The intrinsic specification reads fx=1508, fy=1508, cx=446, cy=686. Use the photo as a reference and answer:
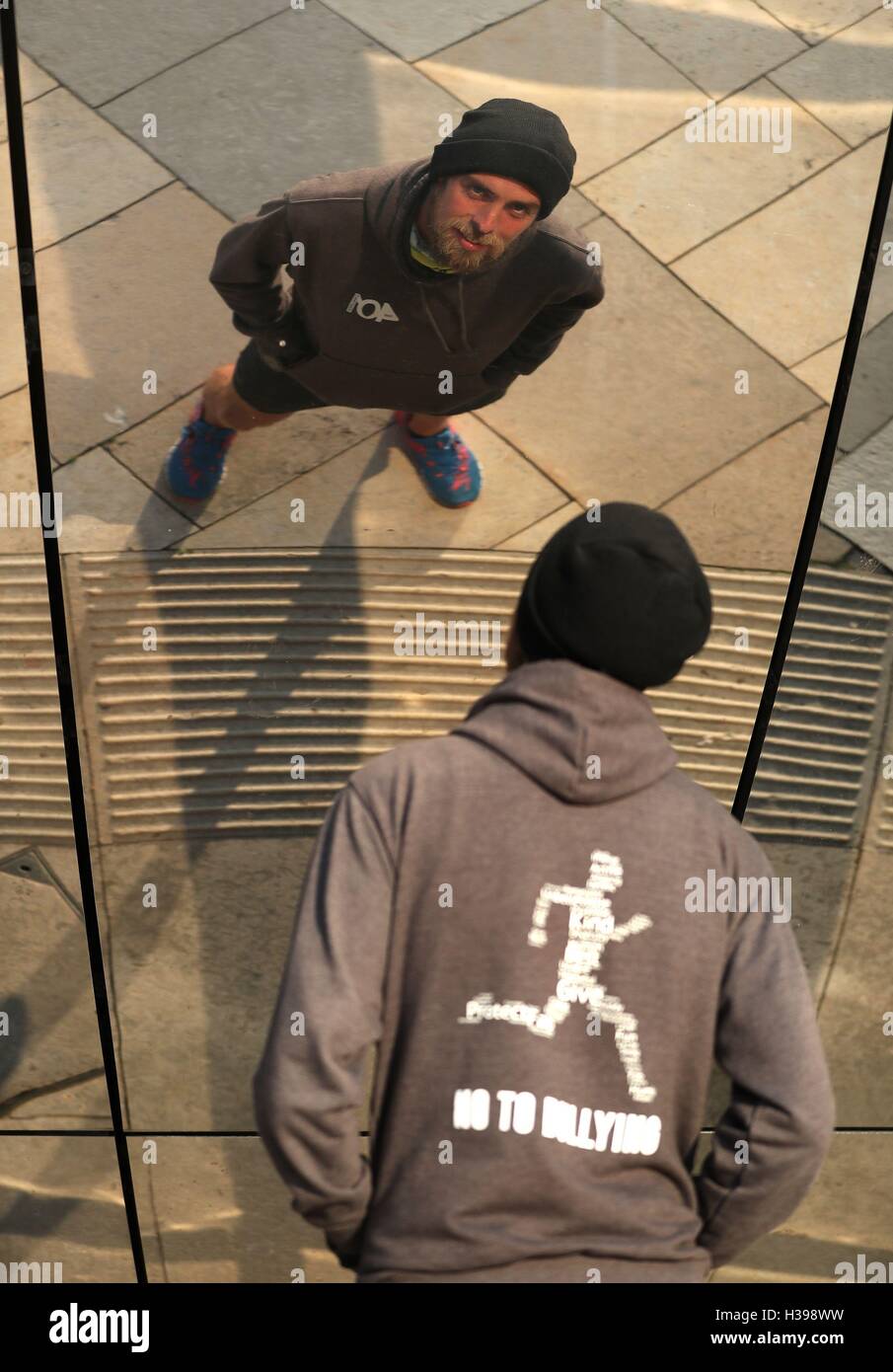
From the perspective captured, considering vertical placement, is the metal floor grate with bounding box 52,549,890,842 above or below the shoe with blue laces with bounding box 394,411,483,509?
below

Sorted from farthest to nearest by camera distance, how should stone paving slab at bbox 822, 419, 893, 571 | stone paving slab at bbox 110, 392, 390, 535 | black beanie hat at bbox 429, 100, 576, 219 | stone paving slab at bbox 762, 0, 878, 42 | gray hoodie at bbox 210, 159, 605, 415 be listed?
1. stone paving slab at bbox 762, 0, 878, 42
2. stone paving slab at bbox 822, 419, 893, 571
3. stone paving slab at bbox 110, 392, 390, 535
4. gray hoodie at bbox 210, 159, 605, 415
5. black beanie hat at bbox 429, 100, 576, 219

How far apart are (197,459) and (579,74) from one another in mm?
1473

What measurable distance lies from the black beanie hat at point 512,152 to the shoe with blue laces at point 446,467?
2.15 ft

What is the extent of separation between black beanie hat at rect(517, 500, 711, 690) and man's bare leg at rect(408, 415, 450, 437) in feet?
5.34

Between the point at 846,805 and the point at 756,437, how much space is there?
37.4 inches

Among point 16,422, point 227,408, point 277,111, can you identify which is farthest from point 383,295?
point 16,422

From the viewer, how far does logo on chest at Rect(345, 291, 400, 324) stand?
340 cm

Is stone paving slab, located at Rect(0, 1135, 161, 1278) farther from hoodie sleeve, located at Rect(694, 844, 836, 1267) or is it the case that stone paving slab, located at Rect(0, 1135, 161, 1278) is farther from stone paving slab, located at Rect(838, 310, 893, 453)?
stone paving slab, located at Rect(838, 310, 893, 453)

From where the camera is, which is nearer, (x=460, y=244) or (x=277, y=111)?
(x=460, y=244)

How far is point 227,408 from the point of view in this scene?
3.64 metres

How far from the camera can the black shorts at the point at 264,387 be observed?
3555mm

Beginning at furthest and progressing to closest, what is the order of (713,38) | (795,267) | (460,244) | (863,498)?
1. (713,38)
2. (795,267)
3. (863,498)
4. (460,244)

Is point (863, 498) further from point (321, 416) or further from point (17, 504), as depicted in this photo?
point (17, 504)

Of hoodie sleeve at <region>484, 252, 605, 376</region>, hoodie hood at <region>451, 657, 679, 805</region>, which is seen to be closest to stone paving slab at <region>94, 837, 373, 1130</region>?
hoodie sleeve at <region>484, 252, 605, 376</region>
